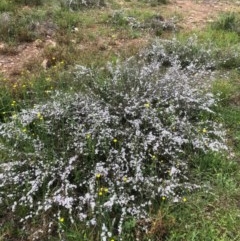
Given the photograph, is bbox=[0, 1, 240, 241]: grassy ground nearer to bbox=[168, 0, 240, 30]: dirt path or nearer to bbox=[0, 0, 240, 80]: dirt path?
bbox=[0, 0, 240, 80]: dirt path

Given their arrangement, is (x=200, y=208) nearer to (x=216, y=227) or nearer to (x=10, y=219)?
(x=216, y=227)

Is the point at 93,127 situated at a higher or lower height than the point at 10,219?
higher

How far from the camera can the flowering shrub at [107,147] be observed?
3.33 meters

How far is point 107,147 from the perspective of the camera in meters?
3.67

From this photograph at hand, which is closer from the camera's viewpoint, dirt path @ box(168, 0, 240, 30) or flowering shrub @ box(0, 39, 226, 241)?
flowering shrub @ box(0, 39, 226, 241)

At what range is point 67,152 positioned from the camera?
374cm

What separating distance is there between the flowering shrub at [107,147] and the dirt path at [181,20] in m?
1.15

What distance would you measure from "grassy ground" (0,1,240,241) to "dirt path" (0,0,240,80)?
0.31 feet

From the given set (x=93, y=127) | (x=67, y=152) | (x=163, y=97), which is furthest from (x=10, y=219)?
(x=163, y=97)

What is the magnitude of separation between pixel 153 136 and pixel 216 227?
3.23 ft

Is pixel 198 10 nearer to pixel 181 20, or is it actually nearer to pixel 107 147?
pixel 181 20

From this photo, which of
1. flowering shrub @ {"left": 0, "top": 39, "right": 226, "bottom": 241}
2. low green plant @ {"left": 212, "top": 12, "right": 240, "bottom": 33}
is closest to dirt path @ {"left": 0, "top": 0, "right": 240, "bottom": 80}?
low green plant @ {"left": 212, "top": 12, "right": 240, "bottom": 33}

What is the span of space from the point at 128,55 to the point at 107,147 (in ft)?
7.43

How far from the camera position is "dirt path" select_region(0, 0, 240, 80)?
17.6 feet
